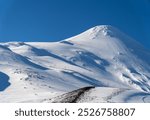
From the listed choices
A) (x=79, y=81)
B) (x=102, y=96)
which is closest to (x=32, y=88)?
(x=79, y=81)

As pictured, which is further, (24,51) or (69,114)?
(24,51)

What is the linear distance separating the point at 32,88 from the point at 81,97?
9312 centimetres

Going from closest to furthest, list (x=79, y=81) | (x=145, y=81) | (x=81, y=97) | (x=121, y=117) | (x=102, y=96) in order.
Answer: (x=121, y=117)
(x=81, y=97)
(x=102, y=96)
(x=79, y=81)
(x=145, y=81)

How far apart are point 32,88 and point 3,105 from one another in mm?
93878

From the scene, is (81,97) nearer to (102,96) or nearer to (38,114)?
(102,96)

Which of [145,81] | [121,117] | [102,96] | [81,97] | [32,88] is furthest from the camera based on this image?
[145,81]

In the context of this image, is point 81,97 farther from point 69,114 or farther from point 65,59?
point 65,59

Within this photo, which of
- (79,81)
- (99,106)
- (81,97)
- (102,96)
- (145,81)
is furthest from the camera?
(145,81)

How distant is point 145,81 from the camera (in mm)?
186375

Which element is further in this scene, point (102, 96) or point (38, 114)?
point (102, 96)

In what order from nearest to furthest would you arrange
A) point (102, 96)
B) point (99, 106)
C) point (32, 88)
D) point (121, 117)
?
point (121, 117)
point (99, 106)
point (102, 96)
point (32, 88)

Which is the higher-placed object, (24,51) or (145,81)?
(24,51)

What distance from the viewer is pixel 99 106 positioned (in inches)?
204

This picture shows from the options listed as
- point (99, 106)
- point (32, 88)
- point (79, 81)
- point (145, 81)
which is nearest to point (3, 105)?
point (99, 106)
